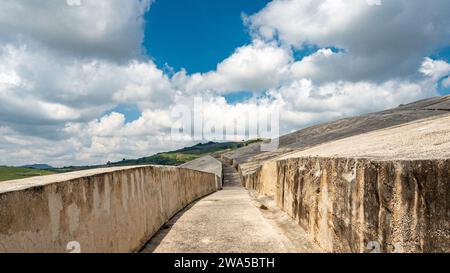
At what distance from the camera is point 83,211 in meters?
3.99

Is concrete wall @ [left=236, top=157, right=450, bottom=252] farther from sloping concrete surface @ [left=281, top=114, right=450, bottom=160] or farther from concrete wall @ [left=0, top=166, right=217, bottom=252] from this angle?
concrete wall @ [left=0, top=166, right=217, bottom=252]

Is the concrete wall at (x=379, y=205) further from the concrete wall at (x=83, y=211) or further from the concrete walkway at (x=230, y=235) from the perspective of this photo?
the concrete wall at (x=83, y=211)

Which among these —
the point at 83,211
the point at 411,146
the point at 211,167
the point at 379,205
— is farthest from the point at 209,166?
the point at 379,205

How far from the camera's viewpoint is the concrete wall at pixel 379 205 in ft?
9.96

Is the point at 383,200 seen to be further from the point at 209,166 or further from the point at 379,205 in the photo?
the point at 209,166

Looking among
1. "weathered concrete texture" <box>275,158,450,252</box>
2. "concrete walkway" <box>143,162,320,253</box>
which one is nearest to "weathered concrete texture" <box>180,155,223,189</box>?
"concrete walkway" <box>143,162,320,253</box>

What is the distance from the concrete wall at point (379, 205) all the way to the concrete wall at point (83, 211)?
9.96 ft

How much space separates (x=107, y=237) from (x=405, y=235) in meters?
3.41

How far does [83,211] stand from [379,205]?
3.18m

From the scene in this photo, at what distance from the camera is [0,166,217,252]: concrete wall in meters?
2.81

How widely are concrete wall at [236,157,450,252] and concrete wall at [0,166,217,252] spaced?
9.96 feet
